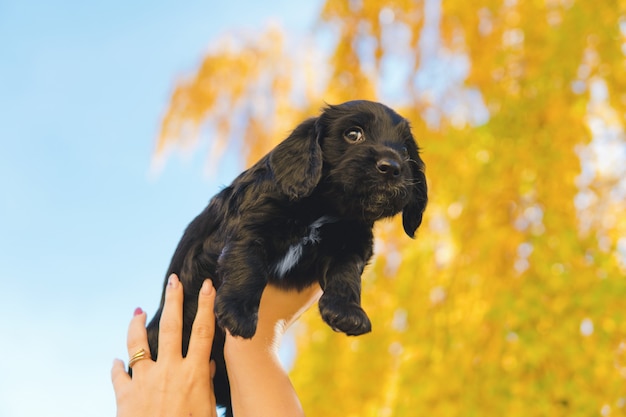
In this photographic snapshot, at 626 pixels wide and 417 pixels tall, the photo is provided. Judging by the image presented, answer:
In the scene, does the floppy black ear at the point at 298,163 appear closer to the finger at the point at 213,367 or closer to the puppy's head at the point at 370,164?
the puppy's head at the point at 370,164

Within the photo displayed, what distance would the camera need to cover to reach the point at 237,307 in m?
1.99

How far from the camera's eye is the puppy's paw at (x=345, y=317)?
1976 millimetres

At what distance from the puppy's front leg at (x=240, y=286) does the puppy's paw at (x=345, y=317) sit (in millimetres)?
211

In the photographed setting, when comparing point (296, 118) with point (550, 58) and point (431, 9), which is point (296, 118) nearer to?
point (431, 9)

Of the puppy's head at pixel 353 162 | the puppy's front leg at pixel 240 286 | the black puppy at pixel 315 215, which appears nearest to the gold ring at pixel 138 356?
the black puppy at pixel 315 215

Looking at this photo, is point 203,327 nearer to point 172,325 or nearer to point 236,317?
point 172,325

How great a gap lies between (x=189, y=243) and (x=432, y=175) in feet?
14.2

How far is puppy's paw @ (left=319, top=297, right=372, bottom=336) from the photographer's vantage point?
198 centimetres

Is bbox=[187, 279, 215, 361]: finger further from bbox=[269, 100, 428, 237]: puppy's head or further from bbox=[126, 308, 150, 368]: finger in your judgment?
bbox=[269, 100, 428, 237]: puppy's head

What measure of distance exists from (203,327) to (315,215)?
1.84 ft

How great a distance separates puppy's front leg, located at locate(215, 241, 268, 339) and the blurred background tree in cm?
229

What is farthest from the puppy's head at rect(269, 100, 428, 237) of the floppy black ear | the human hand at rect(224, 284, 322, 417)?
the human hand at rect(224, 284, 322, 417)

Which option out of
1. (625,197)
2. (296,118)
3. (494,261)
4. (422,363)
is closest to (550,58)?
(625,197)

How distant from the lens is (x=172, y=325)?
2.43 meters
